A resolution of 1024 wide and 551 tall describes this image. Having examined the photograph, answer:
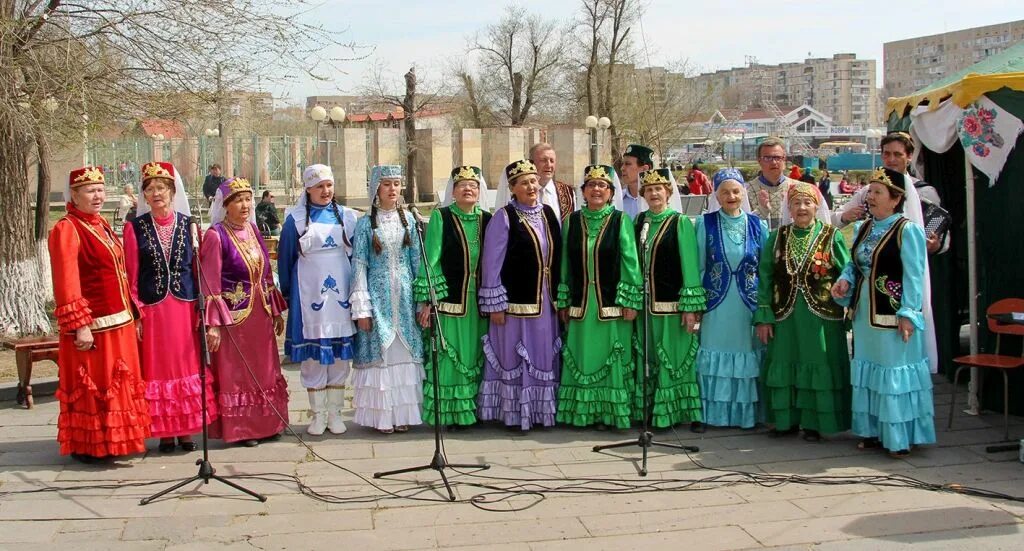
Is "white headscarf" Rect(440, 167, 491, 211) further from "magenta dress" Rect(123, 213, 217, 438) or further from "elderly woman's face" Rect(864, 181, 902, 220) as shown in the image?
"elderly woman's face" Rect(864, 181, 902, 220)

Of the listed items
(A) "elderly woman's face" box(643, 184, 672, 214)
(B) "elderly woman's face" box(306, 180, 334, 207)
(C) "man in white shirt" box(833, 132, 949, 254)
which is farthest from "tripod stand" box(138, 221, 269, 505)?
(C) "man in white shirt" box(833, 132, 949, 254)

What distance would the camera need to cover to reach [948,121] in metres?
7.43

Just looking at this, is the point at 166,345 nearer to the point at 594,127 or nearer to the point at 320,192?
the point at 320,192

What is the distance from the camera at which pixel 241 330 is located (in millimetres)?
6293

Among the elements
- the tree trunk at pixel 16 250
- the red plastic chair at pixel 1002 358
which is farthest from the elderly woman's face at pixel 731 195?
the tree trunk at pixel 16 250

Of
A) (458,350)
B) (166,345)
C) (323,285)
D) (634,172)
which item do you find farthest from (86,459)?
(634,172)

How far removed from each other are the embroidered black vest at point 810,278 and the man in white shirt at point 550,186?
5.39 ft

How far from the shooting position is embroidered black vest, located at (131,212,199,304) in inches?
239

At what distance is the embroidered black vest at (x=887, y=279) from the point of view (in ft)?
19.6

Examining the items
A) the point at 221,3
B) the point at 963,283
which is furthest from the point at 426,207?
the point at 963,283

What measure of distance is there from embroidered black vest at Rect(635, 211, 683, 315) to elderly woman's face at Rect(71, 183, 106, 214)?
348 centimetres

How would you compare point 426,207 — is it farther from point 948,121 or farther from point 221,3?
point 948,121

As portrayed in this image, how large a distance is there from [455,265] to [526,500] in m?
1.86

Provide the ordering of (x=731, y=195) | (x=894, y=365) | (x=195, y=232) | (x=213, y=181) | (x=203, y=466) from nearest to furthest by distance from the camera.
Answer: (x=203, y=466)
(x=195, y=232)
(x=894, y=365)
(x=731, y=195)
(x=213, y=181)
